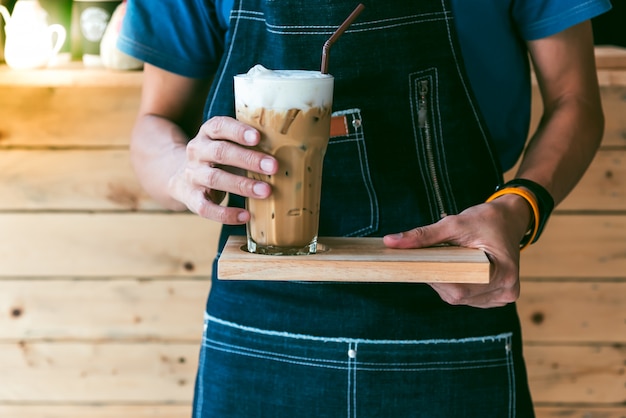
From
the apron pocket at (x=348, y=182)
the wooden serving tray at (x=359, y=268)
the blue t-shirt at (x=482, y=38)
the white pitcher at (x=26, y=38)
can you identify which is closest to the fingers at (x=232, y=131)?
the wooden serving tray at (x=359, y=268)

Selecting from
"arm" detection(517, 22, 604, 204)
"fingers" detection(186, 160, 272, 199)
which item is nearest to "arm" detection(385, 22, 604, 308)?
"arm" detection(517, 22, 604, 204)

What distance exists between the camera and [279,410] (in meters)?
1.19

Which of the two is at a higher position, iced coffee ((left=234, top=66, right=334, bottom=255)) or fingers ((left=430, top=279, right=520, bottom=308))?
iced coffee ((left=234, top=66, right=334, bottom=255))

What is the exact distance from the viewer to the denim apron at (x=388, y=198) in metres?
1.13

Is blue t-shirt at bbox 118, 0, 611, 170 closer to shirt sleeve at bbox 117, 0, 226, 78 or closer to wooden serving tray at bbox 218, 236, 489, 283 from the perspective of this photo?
shirt sleeve at bbox 117, 0, 226, 78

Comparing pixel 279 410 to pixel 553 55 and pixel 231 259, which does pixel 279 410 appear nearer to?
pixel 231 259

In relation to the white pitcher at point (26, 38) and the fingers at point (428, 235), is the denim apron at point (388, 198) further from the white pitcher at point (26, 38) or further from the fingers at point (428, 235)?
the white pitcher at point (26, 38)

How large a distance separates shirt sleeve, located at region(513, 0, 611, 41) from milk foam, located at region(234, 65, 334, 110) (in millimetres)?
413

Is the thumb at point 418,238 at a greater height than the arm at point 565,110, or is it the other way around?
the arm at point 565,110

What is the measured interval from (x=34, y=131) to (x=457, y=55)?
1.27 meters

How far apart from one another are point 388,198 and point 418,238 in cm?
22

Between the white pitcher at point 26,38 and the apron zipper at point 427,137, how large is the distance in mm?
1030

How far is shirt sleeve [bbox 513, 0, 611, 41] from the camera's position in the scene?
1156 mm

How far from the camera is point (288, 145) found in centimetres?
94
